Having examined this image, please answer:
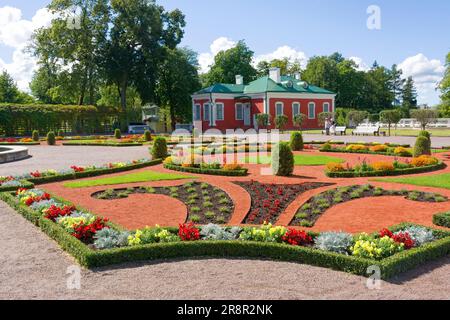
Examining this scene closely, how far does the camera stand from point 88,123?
4478 centimetres

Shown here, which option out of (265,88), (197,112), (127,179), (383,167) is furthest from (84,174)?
(197,112)

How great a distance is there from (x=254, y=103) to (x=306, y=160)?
27.6 m

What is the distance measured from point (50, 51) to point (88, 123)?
29.6 ft

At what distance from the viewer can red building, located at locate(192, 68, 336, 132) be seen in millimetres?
43906

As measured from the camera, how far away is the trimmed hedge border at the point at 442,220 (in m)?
8.01

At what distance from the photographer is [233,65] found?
185 ft

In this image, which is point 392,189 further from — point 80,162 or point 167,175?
point 80,162

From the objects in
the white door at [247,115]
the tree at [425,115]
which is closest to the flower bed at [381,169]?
the tree at [425,115]

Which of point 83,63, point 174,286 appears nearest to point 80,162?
point 174,286

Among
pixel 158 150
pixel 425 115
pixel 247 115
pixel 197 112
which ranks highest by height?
pixel 197 112

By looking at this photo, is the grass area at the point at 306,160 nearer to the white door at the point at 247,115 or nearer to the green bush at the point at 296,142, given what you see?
the green bush at the point at 296,142

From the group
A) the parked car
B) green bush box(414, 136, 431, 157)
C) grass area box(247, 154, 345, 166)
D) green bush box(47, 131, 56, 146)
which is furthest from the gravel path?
the parked car

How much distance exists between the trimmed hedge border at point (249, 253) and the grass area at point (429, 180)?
5.10 meters

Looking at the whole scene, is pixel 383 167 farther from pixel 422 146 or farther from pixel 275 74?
pixel 275 74
